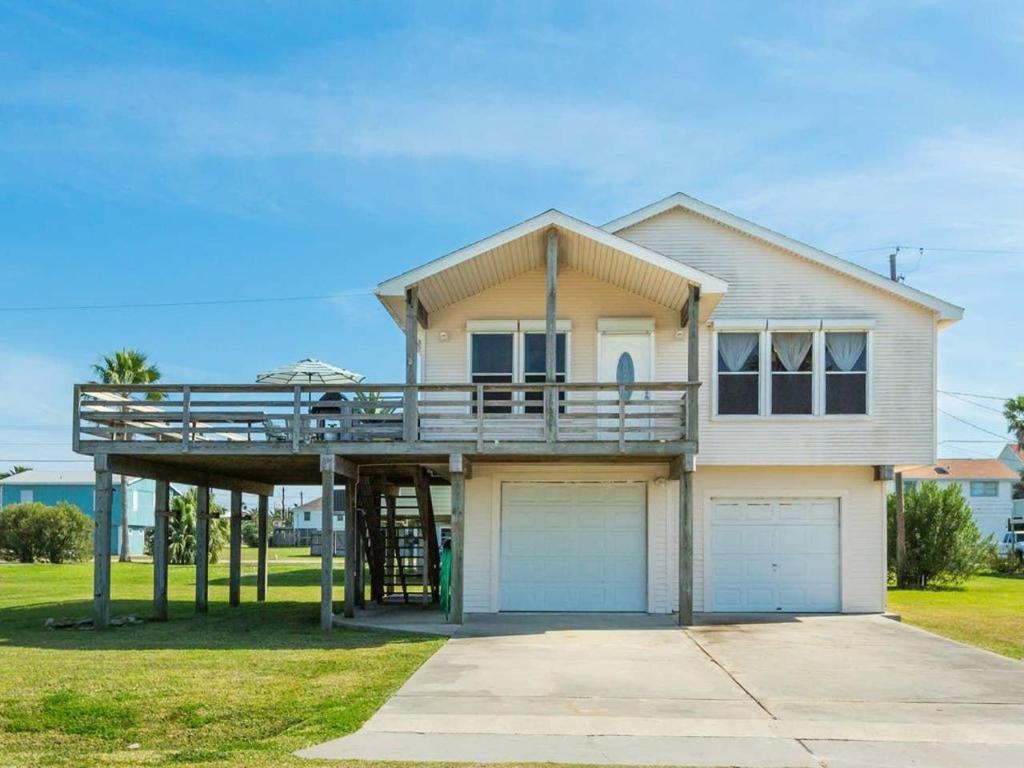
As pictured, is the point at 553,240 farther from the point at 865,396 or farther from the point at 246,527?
the point at 246,527

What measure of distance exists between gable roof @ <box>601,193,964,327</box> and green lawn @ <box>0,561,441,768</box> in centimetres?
881

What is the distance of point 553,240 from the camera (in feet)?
59.0

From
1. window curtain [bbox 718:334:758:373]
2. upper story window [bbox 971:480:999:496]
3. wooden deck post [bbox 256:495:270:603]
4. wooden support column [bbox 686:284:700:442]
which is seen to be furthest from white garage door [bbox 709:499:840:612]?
upper story window [bbox 971:480:999:496]

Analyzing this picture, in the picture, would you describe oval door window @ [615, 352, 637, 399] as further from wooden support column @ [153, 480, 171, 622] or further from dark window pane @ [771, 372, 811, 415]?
wooden support column @ [153, 480, 171, 622]

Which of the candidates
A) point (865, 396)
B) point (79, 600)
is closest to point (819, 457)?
point (865, 396)

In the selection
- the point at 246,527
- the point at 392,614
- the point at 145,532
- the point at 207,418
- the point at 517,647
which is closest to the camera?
the point at 517,647

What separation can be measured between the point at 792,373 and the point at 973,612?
6.56m

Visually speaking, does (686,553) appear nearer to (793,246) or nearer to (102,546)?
(793,246)

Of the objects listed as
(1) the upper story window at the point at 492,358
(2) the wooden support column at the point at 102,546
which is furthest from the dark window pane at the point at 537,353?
(2) the wooden support column at the point at 102,546

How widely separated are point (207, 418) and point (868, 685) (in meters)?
10.2

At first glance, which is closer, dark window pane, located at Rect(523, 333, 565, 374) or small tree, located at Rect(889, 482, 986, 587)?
dark window pane, located at Rect(523, 333, 565, 374)

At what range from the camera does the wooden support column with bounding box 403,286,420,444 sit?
17531mm

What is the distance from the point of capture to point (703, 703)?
10633 mm

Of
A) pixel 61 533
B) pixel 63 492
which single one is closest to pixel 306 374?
pixel 61 533
